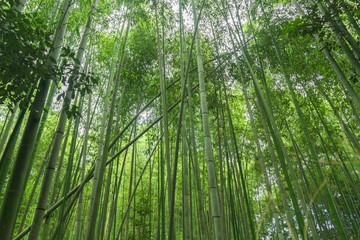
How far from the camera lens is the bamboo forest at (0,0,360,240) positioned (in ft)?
4.60

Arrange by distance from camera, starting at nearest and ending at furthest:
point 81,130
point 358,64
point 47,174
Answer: point 47,174 → point 358,64 → point 81,130

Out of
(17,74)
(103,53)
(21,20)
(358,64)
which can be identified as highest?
(103,53)

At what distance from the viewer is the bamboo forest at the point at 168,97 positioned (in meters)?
1.40

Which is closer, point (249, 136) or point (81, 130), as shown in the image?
point (81, 130)

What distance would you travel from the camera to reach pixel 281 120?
194 inches

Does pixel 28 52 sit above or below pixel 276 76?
below

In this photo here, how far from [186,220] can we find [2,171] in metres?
1.95

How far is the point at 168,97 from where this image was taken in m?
4.63

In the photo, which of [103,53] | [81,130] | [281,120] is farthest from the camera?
[281,120]

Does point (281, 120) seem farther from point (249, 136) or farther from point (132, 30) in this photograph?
point (132, 30)

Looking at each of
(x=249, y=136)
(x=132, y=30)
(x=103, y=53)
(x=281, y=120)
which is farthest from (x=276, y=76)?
(x=103, y=53)

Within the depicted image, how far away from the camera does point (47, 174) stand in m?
1.34

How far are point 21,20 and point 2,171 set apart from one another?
0.88m

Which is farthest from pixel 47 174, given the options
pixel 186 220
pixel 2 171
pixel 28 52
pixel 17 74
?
pixel 186 220
